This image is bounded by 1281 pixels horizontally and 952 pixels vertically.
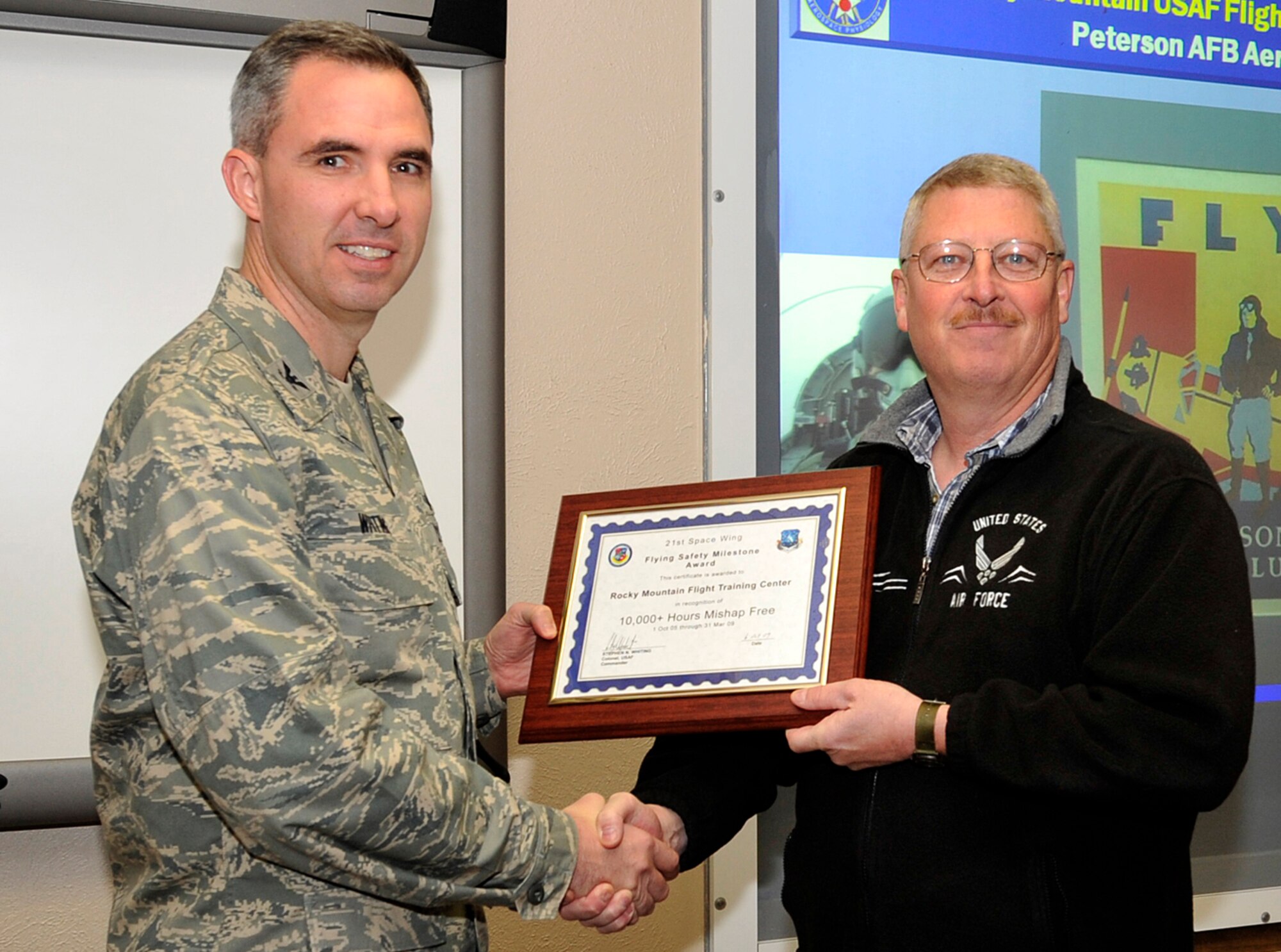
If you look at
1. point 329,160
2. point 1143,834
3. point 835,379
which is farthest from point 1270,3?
point 329,160

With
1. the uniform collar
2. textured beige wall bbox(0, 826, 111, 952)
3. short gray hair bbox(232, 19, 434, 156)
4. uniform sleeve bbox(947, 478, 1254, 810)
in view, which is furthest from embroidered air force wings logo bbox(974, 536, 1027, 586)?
textured beige wall bbox(0, 826, 111, 952)

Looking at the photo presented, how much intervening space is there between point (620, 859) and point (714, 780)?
0.28m

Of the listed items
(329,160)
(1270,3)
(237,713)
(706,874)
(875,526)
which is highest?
(1270,3)

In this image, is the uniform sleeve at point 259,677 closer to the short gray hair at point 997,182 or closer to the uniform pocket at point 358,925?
the uniform pocket at point 358,925

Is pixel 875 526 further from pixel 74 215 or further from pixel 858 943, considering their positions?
pixel 74 215

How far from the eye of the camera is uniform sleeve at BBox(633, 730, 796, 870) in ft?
6.34

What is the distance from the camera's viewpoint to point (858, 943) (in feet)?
5.57

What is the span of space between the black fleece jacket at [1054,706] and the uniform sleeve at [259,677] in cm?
57

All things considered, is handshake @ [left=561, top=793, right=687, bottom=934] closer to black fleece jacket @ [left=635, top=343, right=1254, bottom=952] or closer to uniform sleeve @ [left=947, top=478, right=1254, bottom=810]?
black fleece jacket @ [left=635, top=343, right=1254, bottom=952]

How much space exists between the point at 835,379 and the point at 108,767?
1570 millimetres

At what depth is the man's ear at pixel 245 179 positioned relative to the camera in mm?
1606

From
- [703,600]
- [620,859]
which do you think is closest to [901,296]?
[703,600]

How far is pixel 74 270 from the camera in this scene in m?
2.12

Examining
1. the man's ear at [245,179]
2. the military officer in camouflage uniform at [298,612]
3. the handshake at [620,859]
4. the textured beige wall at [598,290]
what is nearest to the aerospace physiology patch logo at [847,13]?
the textured beige wall at [598,290]
